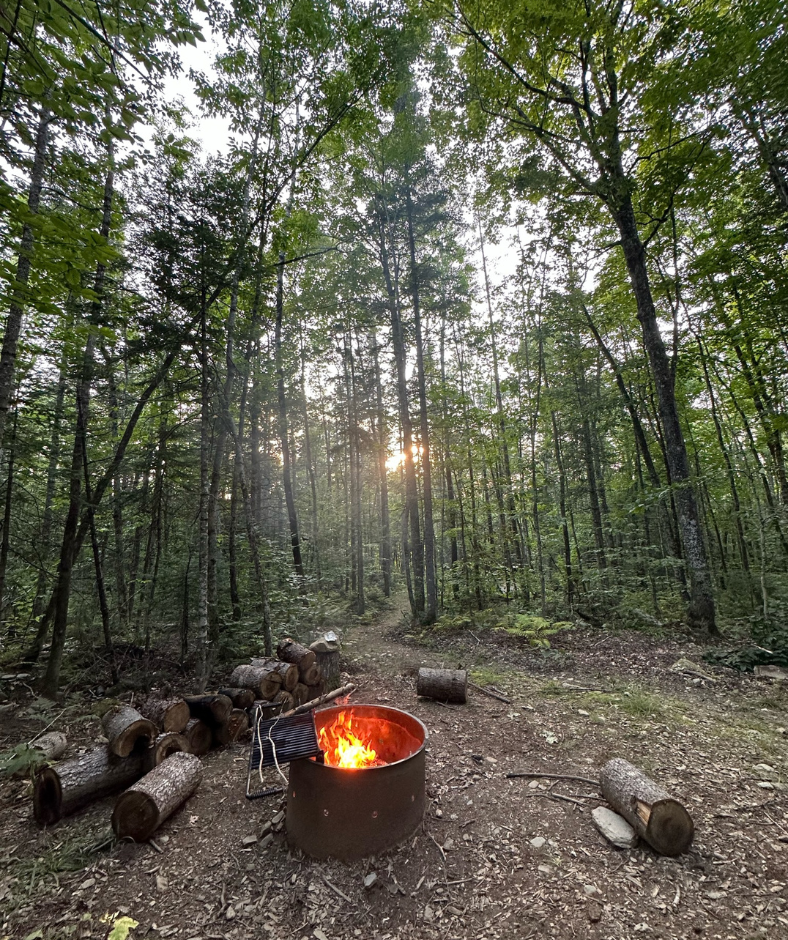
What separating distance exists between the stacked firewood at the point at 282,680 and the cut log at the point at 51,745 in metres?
1.72

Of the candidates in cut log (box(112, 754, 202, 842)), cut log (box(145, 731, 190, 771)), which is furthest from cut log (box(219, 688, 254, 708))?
cut log (box(112, 754, 202, 842))

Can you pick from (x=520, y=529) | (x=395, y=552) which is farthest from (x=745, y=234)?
(x=395, y=552)

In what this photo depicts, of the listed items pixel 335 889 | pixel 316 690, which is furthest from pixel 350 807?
Answer: pixel 316 690

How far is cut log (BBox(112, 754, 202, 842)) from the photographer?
3162mm

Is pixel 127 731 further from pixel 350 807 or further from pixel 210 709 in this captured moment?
Result: pixel 350 807

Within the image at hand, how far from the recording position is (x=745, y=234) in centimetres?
668

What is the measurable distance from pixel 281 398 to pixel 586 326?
31.5ft

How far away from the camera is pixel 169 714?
4215mm

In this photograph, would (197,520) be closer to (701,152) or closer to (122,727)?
(122,727)

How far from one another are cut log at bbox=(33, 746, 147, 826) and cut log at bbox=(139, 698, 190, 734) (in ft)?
1.08

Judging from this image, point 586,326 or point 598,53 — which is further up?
point 598,53

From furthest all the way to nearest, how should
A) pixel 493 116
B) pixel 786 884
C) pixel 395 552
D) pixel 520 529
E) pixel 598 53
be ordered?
pixel 395 552 → pixel 520 529 → pixel 493 116 → pixel 598 53 → pixel 786 884

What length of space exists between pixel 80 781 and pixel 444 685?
4.17 metres

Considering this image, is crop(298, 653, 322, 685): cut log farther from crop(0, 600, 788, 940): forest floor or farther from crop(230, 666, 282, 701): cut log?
crop(0, 600, 788, 940): forest floor
